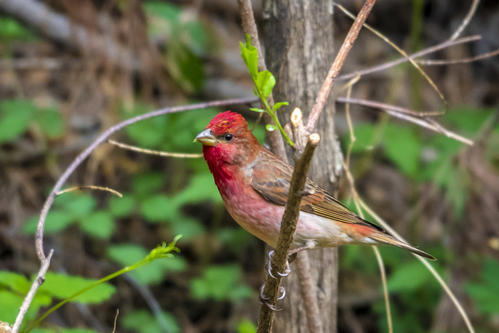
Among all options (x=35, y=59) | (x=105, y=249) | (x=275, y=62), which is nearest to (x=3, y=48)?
(x=35, y=59)

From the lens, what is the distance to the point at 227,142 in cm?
256

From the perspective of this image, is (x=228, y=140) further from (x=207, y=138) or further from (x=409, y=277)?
(x=409, y=277)

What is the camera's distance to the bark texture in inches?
106

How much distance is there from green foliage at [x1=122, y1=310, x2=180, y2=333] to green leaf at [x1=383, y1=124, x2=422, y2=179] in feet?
7.68

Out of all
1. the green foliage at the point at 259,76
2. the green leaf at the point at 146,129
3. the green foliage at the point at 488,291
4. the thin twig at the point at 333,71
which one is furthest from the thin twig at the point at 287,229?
the green leaf at the point at 146,129

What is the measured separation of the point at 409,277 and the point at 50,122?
340cm

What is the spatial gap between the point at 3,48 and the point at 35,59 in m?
0.35

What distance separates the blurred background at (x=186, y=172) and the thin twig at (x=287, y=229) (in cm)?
214

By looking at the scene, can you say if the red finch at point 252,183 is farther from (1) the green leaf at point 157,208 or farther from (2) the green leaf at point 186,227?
(2) the green leaf at point 186,227

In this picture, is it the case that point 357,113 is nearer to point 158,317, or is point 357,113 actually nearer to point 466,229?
point 466,229

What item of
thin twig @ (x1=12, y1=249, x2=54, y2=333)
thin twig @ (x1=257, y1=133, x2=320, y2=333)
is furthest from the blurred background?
thin twig @ (x1=12, y1=249, x2=54, y2=333)

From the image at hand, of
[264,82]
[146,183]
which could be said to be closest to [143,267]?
[146,183]

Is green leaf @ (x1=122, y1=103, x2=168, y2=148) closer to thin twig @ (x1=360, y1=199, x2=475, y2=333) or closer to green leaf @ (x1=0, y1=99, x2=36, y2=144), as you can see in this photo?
green leaf @ (x1=0, y1=99, x2=36, y2=144)

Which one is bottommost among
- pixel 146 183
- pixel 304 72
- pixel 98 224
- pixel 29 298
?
pixel 98 224
